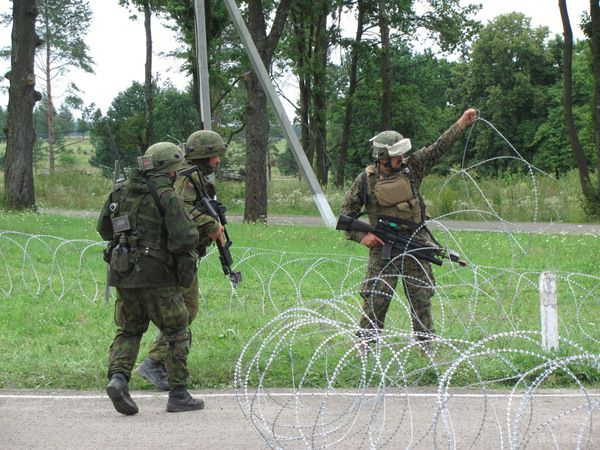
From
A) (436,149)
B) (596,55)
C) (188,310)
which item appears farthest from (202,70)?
(596,55)

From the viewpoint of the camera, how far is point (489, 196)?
87.3 feet

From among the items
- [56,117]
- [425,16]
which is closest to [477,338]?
[425,16]

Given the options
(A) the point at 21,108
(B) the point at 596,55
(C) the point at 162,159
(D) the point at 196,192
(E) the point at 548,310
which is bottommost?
(E) the point at 548,310

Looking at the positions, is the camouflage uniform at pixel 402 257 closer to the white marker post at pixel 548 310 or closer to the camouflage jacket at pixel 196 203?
the white marker post at pixel 548 310

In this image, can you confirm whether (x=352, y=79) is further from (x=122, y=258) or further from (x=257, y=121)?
(x=122, y=258)

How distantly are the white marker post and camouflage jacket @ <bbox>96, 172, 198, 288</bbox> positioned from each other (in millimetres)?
2796

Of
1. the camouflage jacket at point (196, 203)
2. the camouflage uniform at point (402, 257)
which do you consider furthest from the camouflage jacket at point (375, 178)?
the camouflage jacket at point (196, 203)

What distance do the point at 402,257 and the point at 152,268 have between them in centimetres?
226

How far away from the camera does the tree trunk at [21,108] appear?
24297mm

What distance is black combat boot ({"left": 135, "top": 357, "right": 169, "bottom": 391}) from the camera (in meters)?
7.01

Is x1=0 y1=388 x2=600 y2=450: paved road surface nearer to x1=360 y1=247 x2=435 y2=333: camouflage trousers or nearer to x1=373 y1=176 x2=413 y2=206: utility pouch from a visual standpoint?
x1=360 y1=247 x2=435 y2=333: camouflage trousers

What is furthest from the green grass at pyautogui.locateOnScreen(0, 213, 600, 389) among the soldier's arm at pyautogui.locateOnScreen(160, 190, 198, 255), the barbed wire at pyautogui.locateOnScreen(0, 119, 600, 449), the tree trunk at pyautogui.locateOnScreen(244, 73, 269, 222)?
the tree trunk at pyautogui.locateOnScreen(244, 73, 269, 222)

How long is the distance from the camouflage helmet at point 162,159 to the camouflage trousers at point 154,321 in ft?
2.57

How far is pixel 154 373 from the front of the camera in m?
7.04
